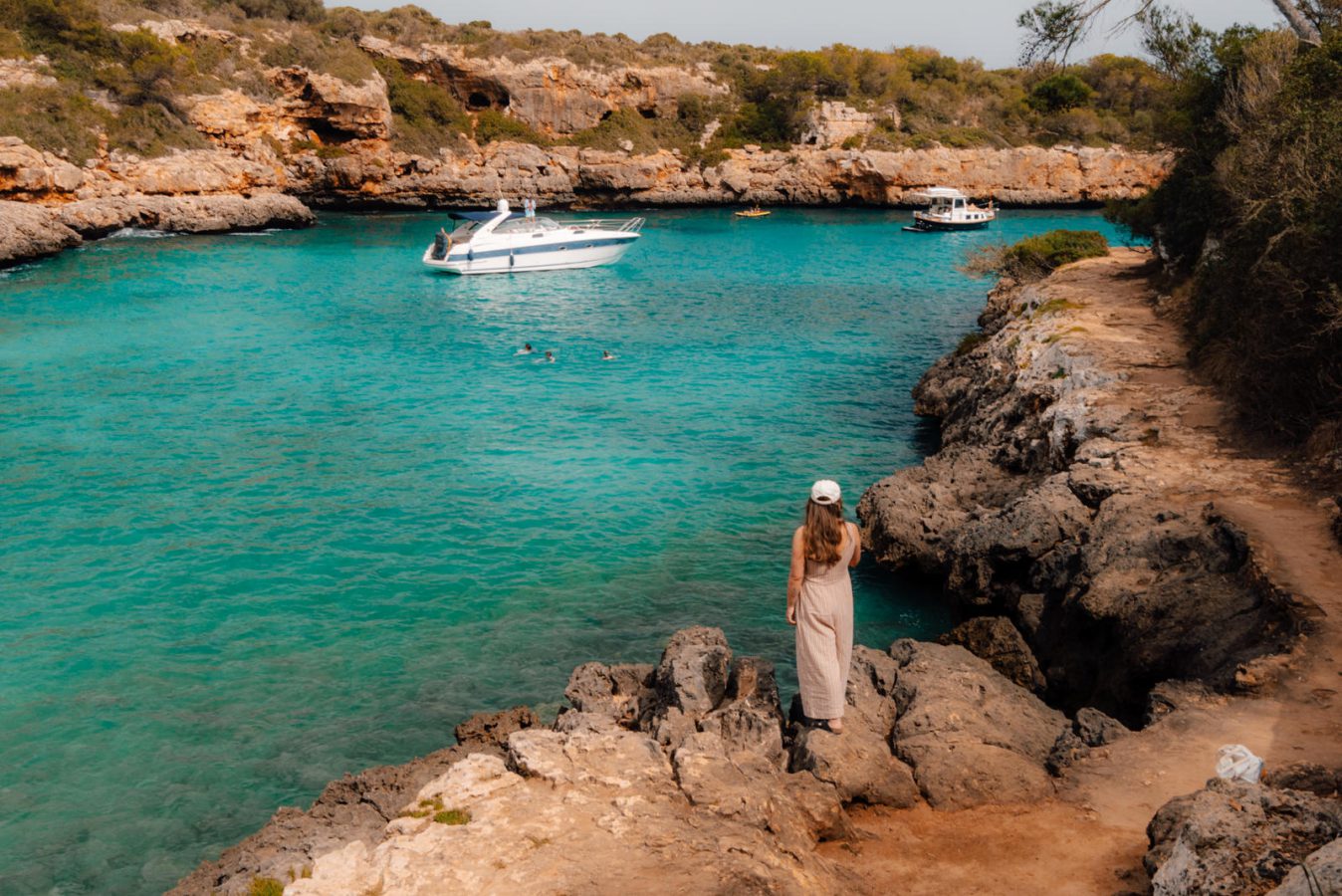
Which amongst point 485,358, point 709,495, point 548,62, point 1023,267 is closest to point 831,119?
point 548,62

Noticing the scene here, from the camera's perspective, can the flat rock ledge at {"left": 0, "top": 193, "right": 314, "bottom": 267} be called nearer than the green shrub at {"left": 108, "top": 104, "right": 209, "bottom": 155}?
Yes

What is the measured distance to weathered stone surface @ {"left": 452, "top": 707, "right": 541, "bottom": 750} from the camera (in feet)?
33.6

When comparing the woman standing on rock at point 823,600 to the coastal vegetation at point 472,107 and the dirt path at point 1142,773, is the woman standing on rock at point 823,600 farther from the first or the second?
the coastal vegetation at point 472,107

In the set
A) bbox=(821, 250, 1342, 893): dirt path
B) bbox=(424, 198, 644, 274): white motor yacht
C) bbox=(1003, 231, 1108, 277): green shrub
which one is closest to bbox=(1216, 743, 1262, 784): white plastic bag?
bbox=(821, 250, 1342, 893): dirt path

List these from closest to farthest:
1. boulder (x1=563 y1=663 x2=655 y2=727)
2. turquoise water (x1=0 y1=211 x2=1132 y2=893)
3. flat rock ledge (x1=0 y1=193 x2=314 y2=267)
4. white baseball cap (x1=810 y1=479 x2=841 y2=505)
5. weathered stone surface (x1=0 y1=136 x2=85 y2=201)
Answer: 1. white baseball cap (x1=810 y1=479 x2=841 y2=505)
2. boulder (x1=563 y1=663 x2=655 y2=727)
3. turquoise water (x1=0 y1=211 x2=1132 y2=893)
4. flat rock ledge (x1=0 y1=193 x2=314 y2=267)
5. weathered stone surface (x1=0 y1=136 x2=85 y2=201)

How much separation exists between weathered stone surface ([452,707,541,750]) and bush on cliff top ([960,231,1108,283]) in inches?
994

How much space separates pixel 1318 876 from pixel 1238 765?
250 cm

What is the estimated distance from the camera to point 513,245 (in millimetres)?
44844

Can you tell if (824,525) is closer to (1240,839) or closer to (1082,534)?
(1240,839)

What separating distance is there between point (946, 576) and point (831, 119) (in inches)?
2898

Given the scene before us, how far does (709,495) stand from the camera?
1869 centimetres

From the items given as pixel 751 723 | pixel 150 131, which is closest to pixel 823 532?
pixel 751 723

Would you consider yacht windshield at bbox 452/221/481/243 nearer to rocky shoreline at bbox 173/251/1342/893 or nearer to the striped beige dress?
rocky shoreline at bbox 173/251/1342/893

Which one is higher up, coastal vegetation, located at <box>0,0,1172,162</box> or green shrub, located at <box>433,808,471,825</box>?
coastal vegetation, located at <box>0,0,1172,162</box>
